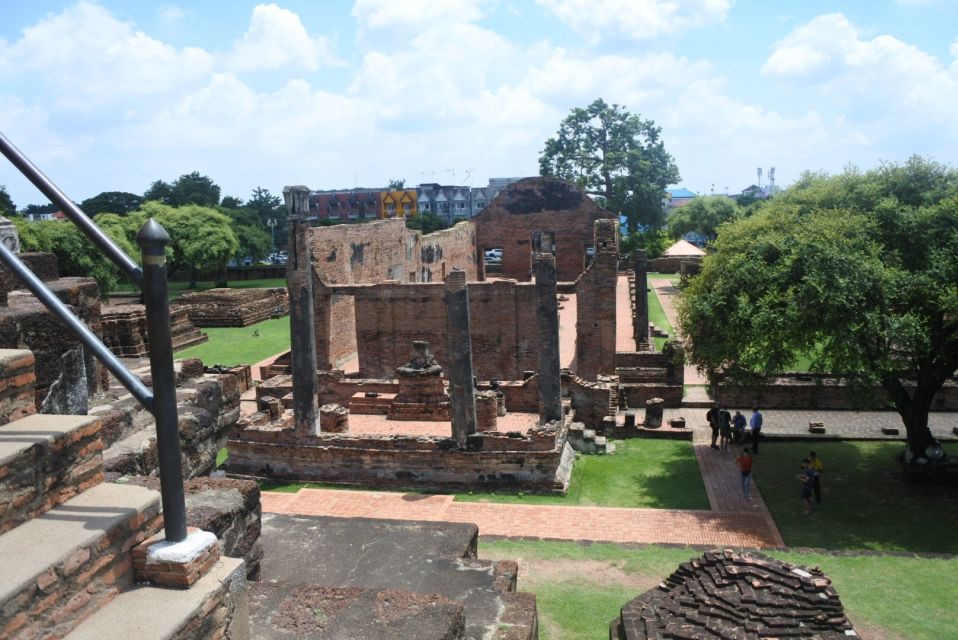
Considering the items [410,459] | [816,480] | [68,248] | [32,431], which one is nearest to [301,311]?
[410,459]

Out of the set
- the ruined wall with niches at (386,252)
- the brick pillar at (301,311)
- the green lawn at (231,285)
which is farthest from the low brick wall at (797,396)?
the green lawn at (231,285)

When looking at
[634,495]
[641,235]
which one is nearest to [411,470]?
[634,495]

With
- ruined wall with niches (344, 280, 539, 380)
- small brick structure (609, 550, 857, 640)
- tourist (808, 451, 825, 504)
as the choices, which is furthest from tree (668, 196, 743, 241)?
small brick structure (609, 550, 857, 640)

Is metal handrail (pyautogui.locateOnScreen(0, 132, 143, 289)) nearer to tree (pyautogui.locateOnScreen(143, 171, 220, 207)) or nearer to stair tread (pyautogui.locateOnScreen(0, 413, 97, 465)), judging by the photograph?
stair tread (pyautogui.locateOnScreen(0, 413, 97, 465))

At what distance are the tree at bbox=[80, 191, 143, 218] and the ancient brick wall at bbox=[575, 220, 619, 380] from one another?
A: 5636cm

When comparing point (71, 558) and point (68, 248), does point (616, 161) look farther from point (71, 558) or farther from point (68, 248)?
point (71, 558)

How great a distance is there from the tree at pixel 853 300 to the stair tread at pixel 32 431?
1169cm

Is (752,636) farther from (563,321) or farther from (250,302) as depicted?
(250,302)

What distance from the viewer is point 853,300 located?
12.5 metres

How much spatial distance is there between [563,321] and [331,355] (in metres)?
11.3

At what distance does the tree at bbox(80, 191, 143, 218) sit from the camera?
65.2 meters

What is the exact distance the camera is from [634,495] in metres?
13.7

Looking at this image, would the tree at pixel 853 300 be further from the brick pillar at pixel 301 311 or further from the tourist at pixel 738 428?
the brick pillar at pixel 301 311

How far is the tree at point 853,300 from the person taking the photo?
40.8 ft
